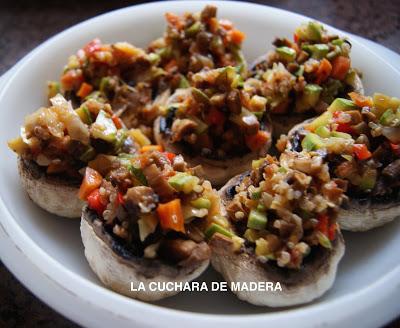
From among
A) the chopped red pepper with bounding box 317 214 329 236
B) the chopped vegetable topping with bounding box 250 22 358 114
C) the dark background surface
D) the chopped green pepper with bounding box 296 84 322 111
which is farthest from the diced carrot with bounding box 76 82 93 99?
the chopped red pepper with bounding box 317 214 329 236

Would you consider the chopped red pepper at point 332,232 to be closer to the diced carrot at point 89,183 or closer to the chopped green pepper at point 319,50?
the diced carrot at point 89,183

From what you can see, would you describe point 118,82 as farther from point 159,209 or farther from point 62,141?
point 159,209

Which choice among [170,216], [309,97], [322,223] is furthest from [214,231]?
[309,97]

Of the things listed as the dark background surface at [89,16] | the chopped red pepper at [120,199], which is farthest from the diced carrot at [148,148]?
the dark background surface at [89,16]

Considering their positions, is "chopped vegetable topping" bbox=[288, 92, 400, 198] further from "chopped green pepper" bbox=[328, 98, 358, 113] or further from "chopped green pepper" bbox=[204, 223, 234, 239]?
"chopped green pepper" bbox=[204, 223, 234, 239]

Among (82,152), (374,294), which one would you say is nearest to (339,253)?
(374,294)

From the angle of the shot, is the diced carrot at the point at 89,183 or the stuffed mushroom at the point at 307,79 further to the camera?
the stuffed mushroom at the point at 307,79

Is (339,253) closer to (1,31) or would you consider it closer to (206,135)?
(206,135)
